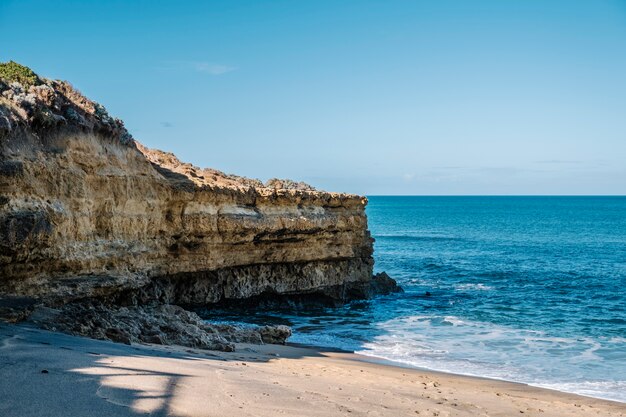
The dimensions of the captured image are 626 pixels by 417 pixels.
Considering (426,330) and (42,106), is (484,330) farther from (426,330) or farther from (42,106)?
(42,106)

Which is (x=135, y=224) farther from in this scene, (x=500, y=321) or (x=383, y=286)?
(x=383, y=286)

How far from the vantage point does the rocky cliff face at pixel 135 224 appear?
14164 millimetres

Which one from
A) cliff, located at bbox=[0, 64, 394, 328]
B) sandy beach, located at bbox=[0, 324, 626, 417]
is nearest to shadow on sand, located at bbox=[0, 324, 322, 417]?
sandy beach, located at bbox=[0, 324, 626, 417]

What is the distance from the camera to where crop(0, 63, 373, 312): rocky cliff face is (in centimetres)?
1416

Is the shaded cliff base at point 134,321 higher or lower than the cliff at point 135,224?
lower

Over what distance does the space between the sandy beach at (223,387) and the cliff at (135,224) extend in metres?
3.66

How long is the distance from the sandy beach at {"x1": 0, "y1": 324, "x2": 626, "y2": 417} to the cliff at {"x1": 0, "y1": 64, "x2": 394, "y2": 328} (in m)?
3.66

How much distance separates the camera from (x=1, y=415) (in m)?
5.85

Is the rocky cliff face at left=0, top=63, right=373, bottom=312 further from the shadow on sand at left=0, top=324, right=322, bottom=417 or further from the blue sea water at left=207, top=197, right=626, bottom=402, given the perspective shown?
the shadow on sand at left=0, top=324, right=322, bottom=417

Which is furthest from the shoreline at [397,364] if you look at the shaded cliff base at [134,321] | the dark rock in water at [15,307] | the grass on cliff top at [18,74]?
the grass on cliff top at [18,74]

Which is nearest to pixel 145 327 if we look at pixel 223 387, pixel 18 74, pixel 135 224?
pixel 135 224

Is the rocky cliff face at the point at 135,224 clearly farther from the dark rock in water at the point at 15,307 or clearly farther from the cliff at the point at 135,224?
the dark rock in water at the point at 15,307

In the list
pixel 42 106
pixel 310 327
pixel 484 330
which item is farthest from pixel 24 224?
pixel 484 330

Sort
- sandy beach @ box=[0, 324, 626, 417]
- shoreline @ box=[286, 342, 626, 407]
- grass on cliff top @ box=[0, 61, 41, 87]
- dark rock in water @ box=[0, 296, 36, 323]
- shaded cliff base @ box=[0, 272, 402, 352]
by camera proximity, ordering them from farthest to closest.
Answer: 1. grass on cliff top @ box=[0, 61, 41, 87]
2. shoreline @ box=[286, 342, 626, 407]
3. shaded cliff base @ box=[0, 272, 402, 352]
4. dark rock in water @ box=[0, 296, 36, 323]
5. sandy beach @ box=[0, 324, 626, 417]
